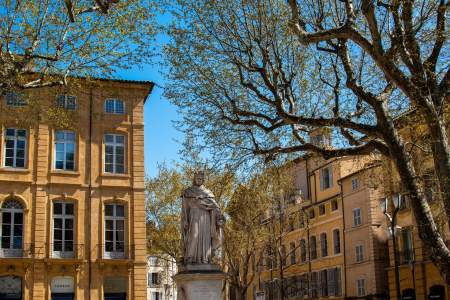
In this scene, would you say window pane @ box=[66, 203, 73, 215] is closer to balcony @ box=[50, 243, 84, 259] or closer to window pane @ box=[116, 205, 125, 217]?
balcony @ box=[50, 243, 84, 259]

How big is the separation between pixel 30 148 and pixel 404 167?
26891 mm

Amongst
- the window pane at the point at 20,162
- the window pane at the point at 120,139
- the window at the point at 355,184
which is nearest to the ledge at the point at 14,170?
the window pane at the point at 20,162

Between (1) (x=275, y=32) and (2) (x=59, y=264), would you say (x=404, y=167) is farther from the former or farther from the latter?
(2) (x=59, y=264)

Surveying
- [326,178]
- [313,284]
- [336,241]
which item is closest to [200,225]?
[336,241]

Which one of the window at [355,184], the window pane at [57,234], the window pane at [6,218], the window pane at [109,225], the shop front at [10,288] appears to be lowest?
the shop front at [10,288]

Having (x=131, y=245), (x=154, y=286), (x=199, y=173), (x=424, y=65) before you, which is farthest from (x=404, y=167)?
(x=154, y=286)

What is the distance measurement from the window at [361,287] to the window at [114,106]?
65.9ft

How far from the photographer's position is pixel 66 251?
122 feet

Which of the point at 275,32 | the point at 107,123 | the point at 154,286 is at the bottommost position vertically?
the point at 154,286

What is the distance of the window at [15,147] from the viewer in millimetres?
37750

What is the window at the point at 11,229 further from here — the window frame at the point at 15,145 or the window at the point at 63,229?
the window frame at the point at 15,145

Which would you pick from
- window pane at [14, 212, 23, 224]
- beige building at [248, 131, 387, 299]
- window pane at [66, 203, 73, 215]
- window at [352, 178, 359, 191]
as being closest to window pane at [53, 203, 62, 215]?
window pane at [66, 203, 73, 215]

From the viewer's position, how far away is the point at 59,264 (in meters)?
36.4

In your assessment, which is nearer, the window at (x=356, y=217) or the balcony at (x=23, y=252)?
the balcony at (x=23, y=252)
